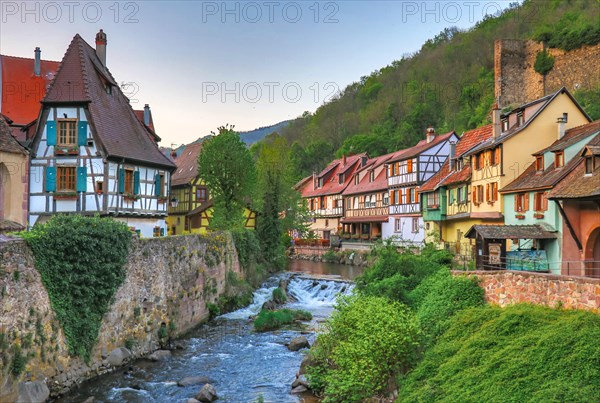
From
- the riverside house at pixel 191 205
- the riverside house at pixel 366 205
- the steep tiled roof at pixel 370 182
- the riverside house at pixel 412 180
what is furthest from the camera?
the steep tiled roof at pixel 370 182

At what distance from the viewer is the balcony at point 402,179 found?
43.0 meters

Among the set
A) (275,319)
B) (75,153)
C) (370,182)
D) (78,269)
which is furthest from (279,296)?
(370,182)

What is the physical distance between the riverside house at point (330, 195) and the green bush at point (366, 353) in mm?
42150

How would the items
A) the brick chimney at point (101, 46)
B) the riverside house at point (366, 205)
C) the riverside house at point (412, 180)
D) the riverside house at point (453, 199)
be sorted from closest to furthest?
the brick chimney at point (101, 46) → the riverside house at point (453, 199) → the riverside house at point (412, 180) → the riverside house at point (366, 205)

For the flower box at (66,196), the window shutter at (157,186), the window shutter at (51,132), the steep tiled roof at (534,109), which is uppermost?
the steep tiled roof at (534,109)

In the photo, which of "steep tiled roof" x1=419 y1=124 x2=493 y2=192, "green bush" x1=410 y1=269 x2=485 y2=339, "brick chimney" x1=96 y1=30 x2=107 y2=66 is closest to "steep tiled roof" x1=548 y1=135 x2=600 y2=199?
"green bush" x1=410 y1=269 x2=485 y2=339

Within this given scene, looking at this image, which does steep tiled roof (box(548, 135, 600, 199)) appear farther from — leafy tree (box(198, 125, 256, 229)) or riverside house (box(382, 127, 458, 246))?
leafy tree (box(198, 125, 256, 229))

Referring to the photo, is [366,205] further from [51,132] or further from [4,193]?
[4,193]

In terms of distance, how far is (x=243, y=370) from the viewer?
16938 millimetres

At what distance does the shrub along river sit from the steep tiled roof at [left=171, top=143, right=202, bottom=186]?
23.7m

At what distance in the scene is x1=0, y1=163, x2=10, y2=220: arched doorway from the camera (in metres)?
24.7

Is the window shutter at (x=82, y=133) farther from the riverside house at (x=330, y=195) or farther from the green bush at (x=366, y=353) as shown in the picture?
the riverside house at (x=330, y=195)

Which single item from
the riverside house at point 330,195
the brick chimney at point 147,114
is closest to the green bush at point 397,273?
the brick chimney at point 147,114

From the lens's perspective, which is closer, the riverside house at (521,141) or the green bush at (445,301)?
the green bush at (445,301)
